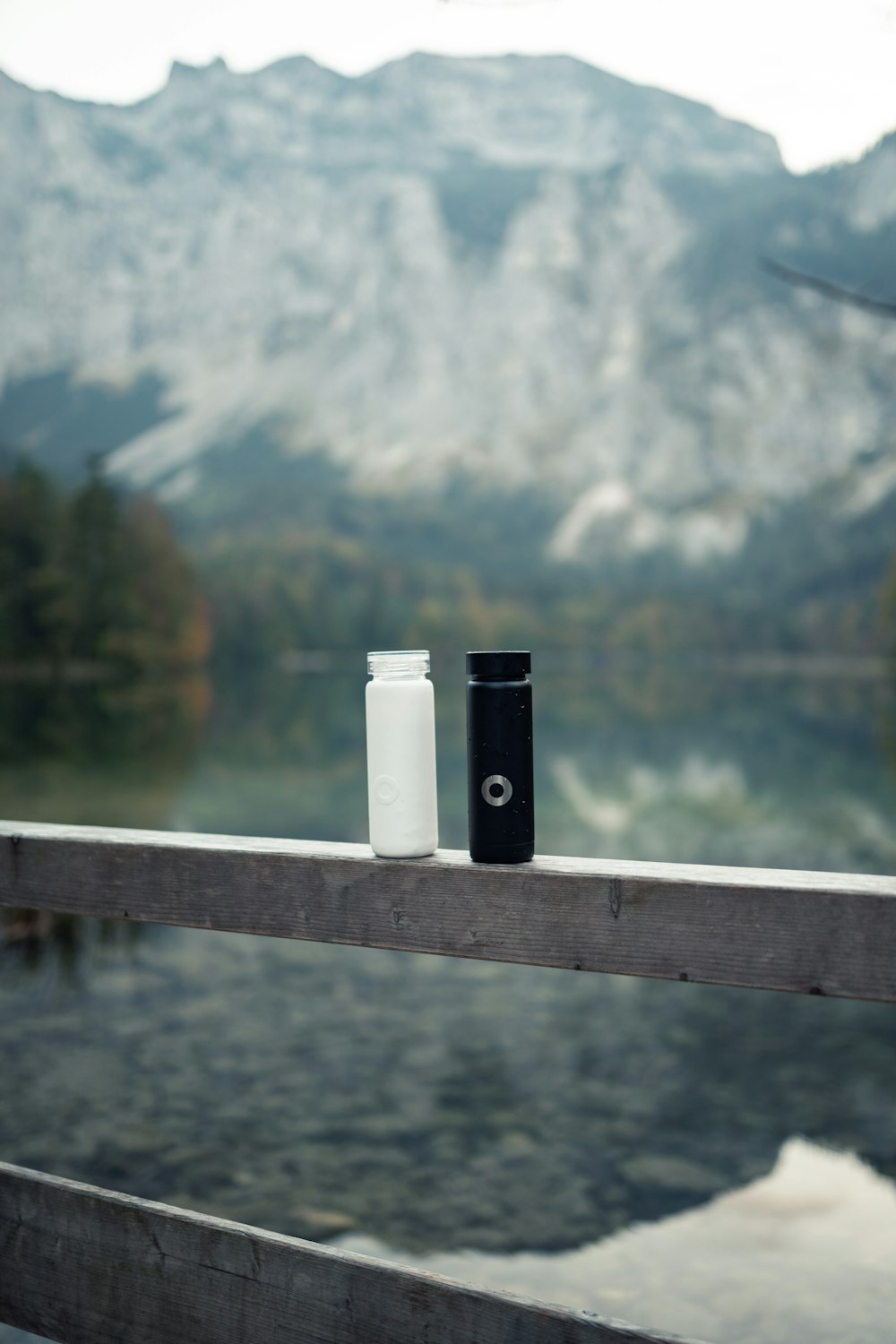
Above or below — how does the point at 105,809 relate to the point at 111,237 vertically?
below

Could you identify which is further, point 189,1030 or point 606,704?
point 606,704

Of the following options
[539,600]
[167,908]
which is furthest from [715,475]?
[167,908]

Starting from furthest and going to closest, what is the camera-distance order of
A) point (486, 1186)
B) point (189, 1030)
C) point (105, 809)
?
point (105, 809) < point (189, 1030) < point (486, 1186)

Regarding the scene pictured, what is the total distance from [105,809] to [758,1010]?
10318mm

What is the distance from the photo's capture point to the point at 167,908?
189cm

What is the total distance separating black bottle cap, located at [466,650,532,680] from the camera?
1691 millimetres

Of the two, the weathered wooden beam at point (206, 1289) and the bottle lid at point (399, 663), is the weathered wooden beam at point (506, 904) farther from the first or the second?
the weathered wooden beam at point (206, 1289)

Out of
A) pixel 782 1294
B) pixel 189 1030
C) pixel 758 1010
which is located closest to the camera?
pixel 782 1294

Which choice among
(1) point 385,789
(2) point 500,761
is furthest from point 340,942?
(2) point 500,761

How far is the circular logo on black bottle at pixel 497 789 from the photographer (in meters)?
1.71

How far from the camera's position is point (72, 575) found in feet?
163

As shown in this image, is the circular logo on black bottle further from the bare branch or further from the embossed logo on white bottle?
the bare branch

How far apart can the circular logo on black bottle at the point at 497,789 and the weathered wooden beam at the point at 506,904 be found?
100mm

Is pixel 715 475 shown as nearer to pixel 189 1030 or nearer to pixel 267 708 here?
pixel 267 708
